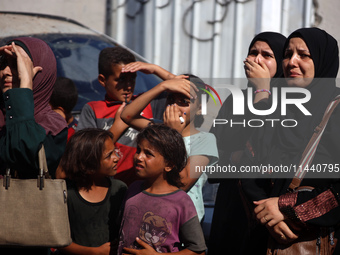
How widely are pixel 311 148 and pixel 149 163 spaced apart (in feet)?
Answer: 2.70

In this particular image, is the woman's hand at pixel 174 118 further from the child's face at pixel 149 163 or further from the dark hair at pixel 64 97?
the dark hair at pixel 64 97

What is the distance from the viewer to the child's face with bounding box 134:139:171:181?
3.05 metres

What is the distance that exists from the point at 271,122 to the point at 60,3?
5759 millimetres

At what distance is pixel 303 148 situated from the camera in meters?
2.84

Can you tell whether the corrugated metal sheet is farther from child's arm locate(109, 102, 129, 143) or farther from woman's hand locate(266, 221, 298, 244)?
woman's hand locate(266, 221, 298, 244)

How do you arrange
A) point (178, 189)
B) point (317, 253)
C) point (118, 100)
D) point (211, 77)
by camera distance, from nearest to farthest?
point (317, 253)
point (178, 189)
point (118, 100)
point (211, 77)

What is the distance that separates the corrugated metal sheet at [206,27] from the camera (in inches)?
261

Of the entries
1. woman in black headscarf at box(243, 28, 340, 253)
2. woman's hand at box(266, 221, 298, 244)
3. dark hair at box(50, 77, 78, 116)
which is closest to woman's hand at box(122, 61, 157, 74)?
dark hair at box(50, 77, 78, 116)

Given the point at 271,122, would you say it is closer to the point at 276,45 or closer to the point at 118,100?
the point at 276,45

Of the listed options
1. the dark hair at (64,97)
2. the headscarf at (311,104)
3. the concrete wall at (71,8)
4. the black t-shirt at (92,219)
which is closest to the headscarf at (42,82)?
the black t-shirt at (92,219)

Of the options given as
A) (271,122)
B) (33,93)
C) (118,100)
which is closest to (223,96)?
(118,100)

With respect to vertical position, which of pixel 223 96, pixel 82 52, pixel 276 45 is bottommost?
pixel 223 96

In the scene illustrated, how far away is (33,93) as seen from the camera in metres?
2.81

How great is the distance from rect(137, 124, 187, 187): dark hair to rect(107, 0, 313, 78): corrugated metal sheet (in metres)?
3.74
